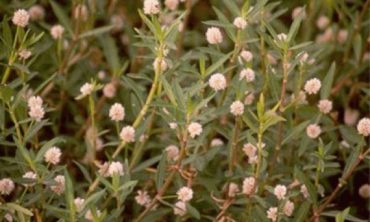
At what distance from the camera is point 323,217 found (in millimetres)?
1805

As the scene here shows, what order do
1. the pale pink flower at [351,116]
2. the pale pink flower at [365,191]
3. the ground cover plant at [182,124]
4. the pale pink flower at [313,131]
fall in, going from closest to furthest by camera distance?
1. the ground cover plant at [182,124]
2. the pale pink flower at [313,131]
3. the pale pink flower at [365,191]
4. the pale pink flower at [351,116]

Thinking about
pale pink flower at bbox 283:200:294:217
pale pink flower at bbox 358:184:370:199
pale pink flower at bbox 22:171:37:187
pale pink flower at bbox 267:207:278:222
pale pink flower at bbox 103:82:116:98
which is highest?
pale pink flower at bbox 22:171:37:187

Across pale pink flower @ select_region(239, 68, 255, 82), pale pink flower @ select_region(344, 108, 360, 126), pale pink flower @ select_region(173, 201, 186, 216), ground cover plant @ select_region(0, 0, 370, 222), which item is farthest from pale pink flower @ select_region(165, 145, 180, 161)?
pale pink flower @ select_region(344, 108, 360, 126)

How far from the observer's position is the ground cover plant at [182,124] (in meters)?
1.50

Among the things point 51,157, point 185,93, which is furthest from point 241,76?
point 51,157

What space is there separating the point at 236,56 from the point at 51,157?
427mm

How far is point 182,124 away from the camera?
4.77ft

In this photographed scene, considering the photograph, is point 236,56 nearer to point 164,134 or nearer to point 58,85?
point 164,134

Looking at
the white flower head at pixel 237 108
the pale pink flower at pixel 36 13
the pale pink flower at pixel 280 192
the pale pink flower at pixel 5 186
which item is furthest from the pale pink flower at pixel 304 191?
the pale pink flower at pixel 36 13

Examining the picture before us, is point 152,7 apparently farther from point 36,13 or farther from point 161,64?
point 36,13

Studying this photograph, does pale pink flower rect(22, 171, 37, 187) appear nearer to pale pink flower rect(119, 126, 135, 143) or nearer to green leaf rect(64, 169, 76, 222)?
green leaf rect(64, 169, 76, 222)

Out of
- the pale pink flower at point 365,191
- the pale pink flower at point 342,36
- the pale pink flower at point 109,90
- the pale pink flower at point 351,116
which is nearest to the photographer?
the pale pink flower at point 365,191

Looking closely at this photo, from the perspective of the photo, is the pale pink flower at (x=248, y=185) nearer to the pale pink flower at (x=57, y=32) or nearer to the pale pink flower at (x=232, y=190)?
the pale pink flower at (x=232, y=190)

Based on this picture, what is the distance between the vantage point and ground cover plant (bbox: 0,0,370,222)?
1496 mm
